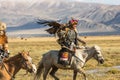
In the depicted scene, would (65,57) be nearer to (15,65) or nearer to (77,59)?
(77,59)

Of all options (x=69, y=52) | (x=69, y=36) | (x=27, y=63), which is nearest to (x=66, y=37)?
(x=69, y=36)

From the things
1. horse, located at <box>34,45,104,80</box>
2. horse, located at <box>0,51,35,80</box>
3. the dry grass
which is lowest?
the dry grass

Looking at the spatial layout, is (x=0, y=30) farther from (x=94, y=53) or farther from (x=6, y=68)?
(x=94, y=53)

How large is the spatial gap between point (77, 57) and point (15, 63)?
4.40 metres

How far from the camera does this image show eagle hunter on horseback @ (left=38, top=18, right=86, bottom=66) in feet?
51.4

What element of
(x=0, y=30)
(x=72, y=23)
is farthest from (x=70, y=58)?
(x=0, y=30)

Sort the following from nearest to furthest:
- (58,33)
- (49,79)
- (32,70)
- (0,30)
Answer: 1. (32,70)
2. (0,30)
3. (58,33)
4. (49,79)

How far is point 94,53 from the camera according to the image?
52.9ft

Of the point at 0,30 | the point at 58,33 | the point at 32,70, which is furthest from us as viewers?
the point at 58,33

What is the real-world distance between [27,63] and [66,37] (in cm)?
442

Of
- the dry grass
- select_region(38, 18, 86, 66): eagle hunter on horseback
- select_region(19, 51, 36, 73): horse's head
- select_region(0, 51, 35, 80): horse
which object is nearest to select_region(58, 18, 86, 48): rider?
select_region(38, 18, 86, 66): eagle hunter on horseback

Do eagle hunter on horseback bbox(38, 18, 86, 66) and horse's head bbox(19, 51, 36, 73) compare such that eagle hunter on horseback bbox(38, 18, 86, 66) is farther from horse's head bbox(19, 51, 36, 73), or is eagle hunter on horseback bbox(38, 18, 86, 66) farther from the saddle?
horse's head bbox(19, 51, 36, 73)

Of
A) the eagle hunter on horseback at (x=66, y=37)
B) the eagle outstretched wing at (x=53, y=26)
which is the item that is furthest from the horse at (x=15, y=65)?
the eagle hunter on horseback at (x=66, y=37)

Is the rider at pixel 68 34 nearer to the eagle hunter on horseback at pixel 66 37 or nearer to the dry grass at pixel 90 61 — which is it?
the eagle hunter on horseback at pixel 66 37
